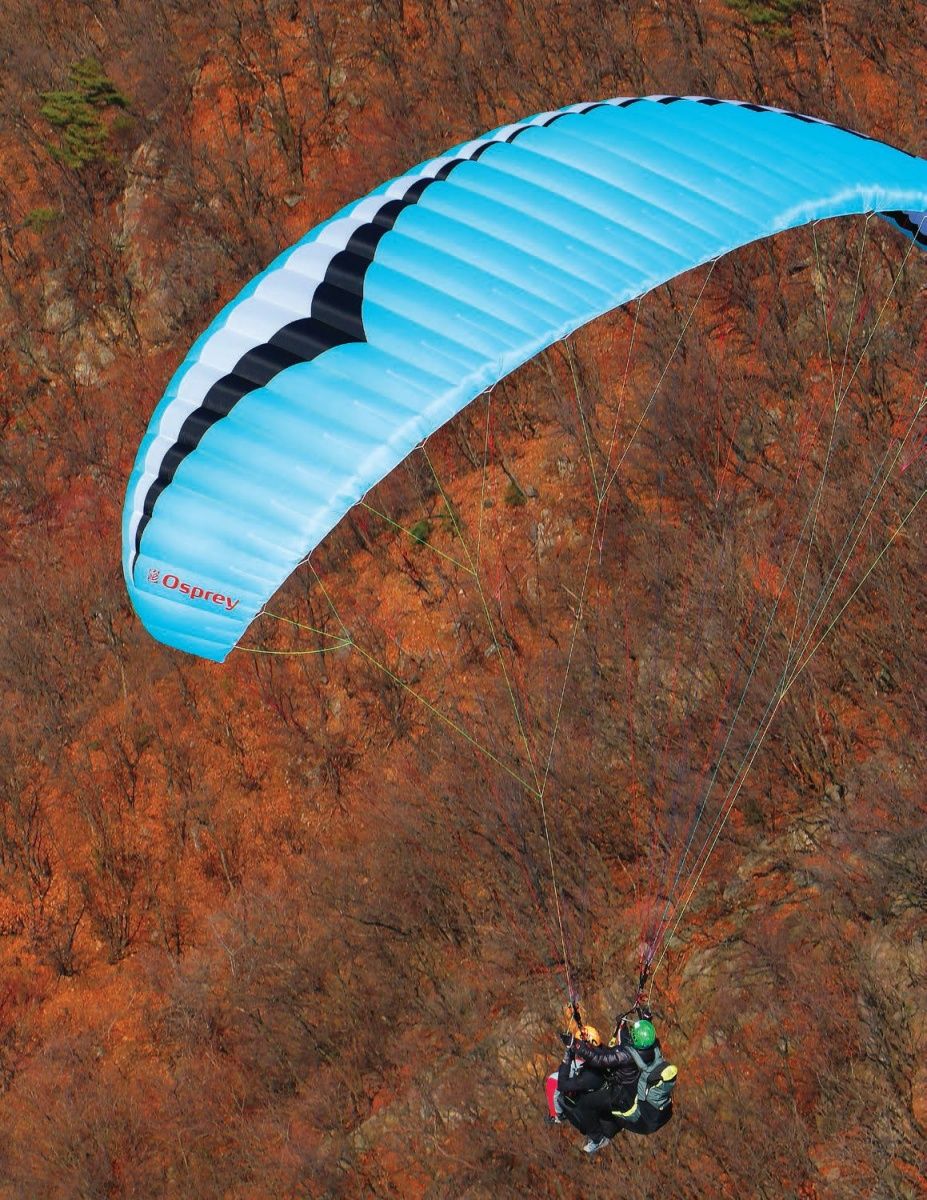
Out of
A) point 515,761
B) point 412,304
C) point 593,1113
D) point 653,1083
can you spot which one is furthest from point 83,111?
point 653,1083

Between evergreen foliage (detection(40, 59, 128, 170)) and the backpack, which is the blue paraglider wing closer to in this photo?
the backpack

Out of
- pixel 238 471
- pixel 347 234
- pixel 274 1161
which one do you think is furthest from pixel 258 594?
pixel 274 1161

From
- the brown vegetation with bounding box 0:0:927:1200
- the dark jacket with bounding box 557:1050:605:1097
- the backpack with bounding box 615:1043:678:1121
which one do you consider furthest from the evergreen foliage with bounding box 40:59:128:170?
the backpack with bounding box 615:1043:678:1121

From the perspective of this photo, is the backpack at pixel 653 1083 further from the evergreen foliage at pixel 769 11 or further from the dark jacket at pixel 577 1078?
the evergreen foliage at pixel 769 11

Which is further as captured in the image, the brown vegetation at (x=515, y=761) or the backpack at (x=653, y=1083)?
the brown vegetation at (x=515, y=761)

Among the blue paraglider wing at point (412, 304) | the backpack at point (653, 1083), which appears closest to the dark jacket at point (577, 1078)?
the backpack at point (653, 1083)

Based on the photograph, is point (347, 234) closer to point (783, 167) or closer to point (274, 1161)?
point (783, 167)

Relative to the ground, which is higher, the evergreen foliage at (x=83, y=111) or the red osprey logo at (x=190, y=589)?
the red osprey logo at (x=190, y=589)
